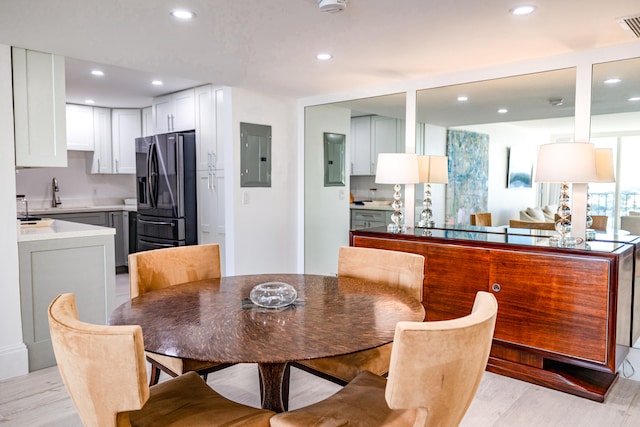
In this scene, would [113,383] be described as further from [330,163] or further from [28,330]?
[330,163]

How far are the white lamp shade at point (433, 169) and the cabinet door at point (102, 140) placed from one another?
4.29 metres

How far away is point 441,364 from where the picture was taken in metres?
1.14

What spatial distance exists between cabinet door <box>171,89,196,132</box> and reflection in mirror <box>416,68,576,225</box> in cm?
237

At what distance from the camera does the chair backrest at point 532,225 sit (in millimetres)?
3156

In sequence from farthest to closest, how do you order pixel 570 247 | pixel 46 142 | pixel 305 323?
pixel 46 142, pixel 570 247, pixel 305 323

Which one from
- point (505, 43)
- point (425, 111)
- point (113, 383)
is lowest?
point (113, 383)

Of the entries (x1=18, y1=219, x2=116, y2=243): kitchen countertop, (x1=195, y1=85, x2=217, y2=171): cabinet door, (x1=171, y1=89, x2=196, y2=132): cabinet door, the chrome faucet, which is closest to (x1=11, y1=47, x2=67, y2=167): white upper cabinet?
(x1=18, y1=219, x2=116, y2=243): kitchen countertop

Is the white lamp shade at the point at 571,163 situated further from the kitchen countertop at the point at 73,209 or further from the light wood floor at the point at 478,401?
the kitchen countertop at the point at 73,209

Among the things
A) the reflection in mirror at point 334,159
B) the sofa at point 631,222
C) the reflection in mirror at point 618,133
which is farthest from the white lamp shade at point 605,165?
the reflection in mirror at point 334,159

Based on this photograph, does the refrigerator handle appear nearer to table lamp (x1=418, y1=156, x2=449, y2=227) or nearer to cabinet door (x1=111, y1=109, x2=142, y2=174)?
cabinet door (x1=111, y1=109, x2=142, y2=174)

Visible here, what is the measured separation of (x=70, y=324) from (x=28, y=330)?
7.04 ft

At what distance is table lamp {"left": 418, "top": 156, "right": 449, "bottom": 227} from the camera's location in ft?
11.7

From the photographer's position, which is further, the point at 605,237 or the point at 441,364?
the point at 605,237

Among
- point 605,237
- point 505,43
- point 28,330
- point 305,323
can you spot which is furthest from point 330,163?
point 305,323
